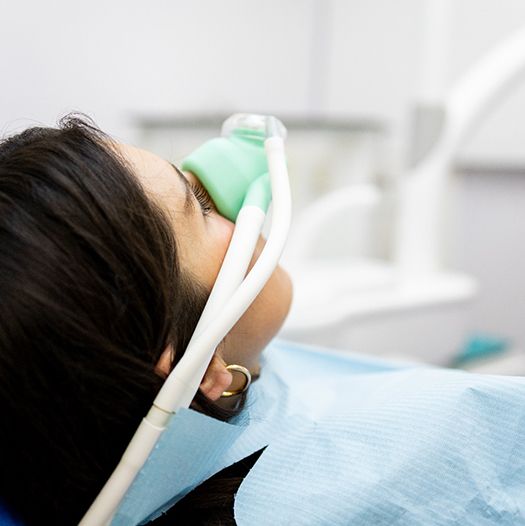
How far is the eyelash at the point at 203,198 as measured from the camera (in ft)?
2.46

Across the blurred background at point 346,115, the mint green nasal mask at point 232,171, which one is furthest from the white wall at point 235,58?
the mint green nasal mask at point 232,171

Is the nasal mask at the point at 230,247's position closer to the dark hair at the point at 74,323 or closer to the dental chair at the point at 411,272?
the dark hair at the point at 74,323

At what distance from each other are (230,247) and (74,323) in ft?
0.58

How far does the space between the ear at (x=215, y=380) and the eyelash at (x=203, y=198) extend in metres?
0.17

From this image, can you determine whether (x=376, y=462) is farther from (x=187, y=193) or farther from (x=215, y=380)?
(x=187, y=193)

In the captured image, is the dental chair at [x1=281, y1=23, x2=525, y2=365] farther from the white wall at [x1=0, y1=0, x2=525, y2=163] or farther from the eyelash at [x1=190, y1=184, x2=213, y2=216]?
the eyelash at [x1=190, y1=184, x2=213, y2=216]

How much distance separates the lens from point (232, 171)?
785 mm

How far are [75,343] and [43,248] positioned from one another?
0.28 ft

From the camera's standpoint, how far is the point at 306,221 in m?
1.71

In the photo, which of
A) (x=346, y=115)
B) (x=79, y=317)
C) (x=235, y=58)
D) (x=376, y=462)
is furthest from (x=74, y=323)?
(x=346, y=115)

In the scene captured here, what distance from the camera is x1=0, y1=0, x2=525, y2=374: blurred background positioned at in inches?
62.1

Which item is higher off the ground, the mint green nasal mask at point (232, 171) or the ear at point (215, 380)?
the mint green nasal mask at point (232, 171)

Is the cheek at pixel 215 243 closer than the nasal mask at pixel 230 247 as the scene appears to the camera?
No

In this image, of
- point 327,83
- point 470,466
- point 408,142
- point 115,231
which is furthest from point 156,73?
point 470,466
